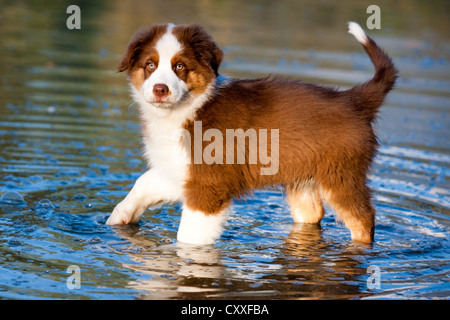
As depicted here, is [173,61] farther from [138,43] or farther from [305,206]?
[305,206]

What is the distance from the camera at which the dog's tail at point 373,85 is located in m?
6.23

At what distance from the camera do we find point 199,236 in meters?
6.03

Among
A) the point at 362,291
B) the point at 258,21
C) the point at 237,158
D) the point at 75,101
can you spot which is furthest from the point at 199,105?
the point at 258,21

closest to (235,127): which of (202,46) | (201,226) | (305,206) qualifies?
(202,46)

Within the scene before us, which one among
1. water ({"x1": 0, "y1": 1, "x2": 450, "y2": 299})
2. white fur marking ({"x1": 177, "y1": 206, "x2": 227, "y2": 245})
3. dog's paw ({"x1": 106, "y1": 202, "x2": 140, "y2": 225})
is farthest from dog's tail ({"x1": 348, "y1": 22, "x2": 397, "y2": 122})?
dog's paw ({"x1": 106, "y1": 202, "x2": 140, "y2": 225})

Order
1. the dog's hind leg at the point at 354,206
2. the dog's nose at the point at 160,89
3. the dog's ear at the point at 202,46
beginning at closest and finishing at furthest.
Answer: the dog's nose at the point at 160,89 < the dog's ear at the point at 202,46 < the dog's hind leg at the point at 354,206

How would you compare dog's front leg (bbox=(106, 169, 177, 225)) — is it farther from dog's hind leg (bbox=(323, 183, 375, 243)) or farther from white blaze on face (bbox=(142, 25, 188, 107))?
dog's hind leg (bbox=(323, 183, 375, 243))

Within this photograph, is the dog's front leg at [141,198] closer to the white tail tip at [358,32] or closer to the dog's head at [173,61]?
the dog's head at [173,61]

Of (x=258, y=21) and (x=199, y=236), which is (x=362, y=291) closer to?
(x=199, y=236)

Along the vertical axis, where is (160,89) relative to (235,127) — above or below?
above

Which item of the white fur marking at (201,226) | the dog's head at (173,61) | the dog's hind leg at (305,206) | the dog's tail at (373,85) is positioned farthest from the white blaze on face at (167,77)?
the dog's hind leg at (305,206)

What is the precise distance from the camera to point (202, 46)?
5855 millimetres

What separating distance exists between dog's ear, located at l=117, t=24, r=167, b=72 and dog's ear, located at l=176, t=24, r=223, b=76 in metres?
0.19

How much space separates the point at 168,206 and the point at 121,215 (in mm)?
812
